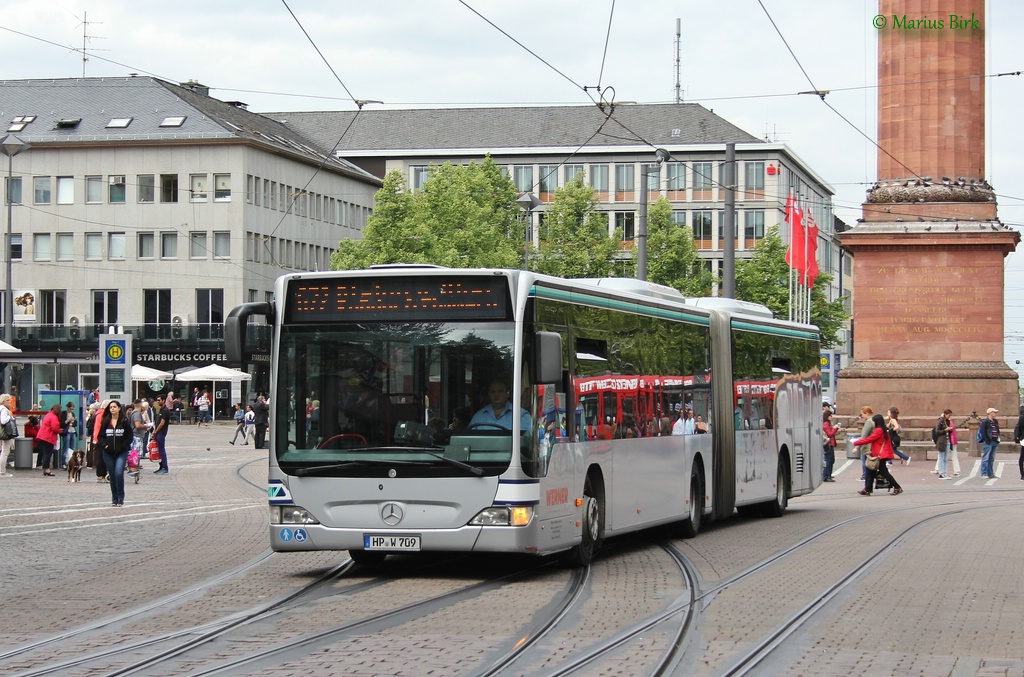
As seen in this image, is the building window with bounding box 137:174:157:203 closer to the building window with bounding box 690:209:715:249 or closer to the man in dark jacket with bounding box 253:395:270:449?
the man in dark jacket with bounding box 253:395:270:449

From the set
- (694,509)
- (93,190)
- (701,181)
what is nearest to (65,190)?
(93,190)

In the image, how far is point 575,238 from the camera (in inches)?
3034

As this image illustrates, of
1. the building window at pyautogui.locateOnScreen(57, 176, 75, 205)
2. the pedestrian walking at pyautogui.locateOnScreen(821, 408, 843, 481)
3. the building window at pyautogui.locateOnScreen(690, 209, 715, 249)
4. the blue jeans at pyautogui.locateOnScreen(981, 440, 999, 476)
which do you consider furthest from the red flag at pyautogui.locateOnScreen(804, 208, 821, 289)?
the building window at pyautogui.locateOnScreen(690, 209, 715, 249)

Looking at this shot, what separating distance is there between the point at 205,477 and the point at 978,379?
18.5 m

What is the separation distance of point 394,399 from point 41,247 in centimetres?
7311

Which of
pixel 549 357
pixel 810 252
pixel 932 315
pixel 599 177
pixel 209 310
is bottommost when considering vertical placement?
pixel 549 357

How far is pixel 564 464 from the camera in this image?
47.3 ft

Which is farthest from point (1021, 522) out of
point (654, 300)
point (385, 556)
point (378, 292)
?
point (378, 292)

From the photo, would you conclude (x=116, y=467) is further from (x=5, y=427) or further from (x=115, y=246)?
(x=115, y=246)

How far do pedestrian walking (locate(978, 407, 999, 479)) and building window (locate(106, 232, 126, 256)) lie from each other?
54.3 m

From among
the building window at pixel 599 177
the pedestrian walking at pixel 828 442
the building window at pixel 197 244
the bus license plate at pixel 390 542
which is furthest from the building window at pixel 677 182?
the bus license plate at pixel 390 542

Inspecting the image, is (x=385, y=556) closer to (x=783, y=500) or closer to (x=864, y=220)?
(x=783, y=500)

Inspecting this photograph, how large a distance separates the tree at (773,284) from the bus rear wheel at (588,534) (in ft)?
216

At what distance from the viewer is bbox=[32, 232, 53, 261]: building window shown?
272ft
